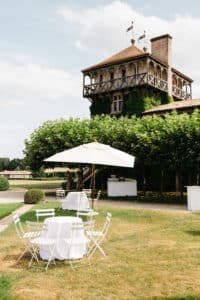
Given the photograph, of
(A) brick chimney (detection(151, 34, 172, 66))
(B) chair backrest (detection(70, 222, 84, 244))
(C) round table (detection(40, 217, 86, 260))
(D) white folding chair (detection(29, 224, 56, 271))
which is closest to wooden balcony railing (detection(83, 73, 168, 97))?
(A) brick chimney (detection(151, 34, 172, 66))

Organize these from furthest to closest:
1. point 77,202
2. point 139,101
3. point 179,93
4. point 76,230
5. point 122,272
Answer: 1. point 179,93
2. point 139,101
3. point 77,202
4. point 76,230
5. point 122,272

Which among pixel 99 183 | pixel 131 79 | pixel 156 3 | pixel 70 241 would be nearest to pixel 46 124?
pixel 99 183

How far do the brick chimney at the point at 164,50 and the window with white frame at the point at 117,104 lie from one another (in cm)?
503

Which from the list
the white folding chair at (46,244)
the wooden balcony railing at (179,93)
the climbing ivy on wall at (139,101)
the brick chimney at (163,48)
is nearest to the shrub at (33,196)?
the white folding chair at (46,244)

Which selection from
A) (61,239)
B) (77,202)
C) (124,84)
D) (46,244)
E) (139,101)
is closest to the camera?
(46,244)

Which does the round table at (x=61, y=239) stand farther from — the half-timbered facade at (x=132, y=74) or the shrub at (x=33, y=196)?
the half-timbered facade at (x=132, y=74)

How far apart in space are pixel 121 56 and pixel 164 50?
174 inches

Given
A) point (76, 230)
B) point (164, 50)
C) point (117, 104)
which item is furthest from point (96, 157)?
point (164, 50)

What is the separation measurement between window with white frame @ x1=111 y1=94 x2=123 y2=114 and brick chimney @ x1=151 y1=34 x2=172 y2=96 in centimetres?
503

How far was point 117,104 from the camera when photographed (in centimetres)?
3662

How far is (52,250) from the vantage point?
280 inches

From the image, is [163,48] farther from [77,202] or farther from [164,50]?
[77,202]

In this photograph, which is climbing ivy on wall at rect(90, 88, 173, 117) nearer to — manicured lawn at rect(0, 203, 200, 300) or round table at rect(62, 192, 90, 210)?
round table at rect(62, 192, 90, 210)

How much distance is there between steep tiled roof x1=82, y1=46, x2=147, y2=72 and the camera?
36.2 meters
